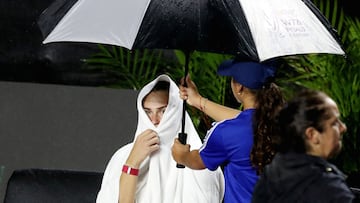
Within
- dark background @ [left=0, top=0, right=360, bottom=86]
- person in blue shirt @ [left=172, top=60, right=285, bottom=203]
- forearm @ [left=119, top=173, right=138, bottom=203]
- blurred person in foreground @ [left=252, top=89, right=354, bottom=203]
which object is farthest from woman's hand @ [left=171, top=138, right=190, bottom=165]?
dark background @ [left=0, top=0, right=360, bottom=86]

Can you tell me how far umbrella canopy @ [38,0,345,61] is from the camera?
4621 mm

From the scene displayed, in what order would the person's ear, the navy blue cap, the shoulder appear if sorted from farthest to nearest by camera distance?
1. the navy blue cap
2. the person's ear
3. the shoulder

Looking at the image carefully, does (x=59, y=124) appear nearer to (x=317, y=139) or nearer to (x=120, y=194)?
(x=120, y=194)

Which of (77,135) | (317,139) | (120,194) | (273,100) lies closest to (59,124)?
(77,135)

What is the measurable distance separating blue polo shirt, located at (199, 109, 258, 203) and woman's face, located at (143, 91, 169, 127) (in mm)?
460

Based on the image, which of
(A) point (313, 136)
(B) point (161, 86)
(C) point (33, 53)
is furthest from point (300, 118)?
(C) point (33, 53)

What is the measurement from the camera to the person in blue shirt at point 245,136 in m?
4.52

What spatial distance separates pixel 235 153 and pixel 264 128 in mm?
170

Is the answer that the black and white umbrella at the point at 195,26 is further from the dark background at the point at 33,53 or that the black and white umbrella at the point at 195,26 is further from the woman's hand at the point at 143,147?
the dark background at the point at 33,53

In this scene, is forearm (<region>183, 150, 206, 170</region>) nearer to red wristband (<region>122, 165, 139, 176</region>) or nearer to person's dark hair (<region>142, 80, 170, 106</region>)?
red wristband (<region>122, 165, 139, 176</region>)

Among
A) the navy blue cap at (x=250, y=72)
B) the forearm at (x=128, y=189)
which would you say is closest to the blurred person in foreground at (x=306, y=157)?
the navy blue cap at (x=250, y=72)

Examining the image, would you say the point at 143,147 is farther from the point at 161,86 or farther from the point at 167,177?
the point at 161,86

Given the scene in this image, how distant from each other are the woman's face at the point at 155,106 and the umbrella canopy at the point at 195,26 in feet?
1.65

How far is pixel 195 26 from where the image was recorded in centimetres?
465
